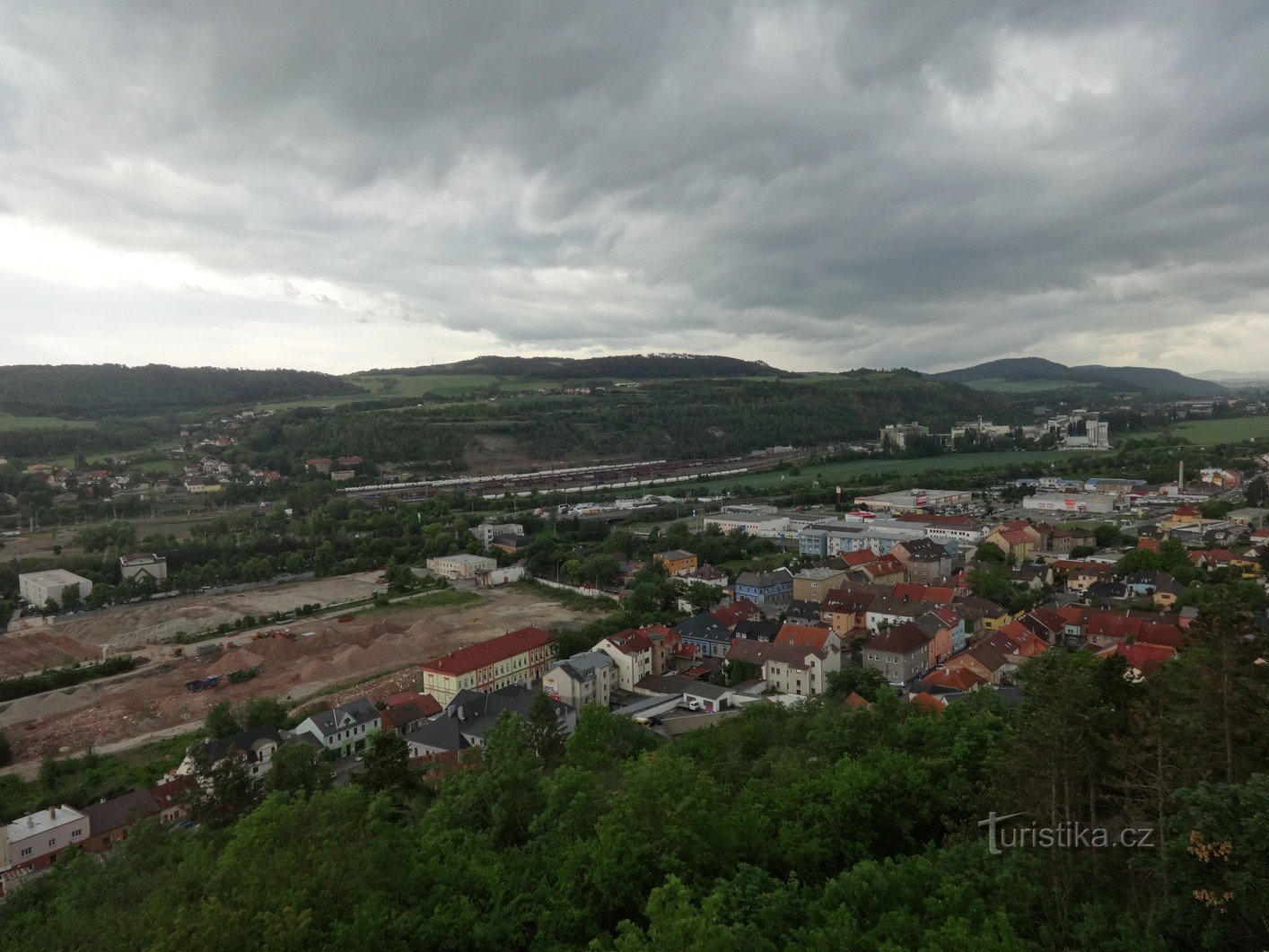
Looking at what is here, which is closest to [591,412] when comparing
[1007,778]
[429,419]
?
[429,419]

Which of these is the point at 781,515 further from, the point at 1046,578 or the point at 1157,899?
the point at 1157,899

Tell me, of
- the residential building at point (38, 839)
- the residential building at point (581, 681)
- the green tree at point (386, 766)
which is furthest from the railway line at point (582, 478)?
the green tree at point (386, 766)

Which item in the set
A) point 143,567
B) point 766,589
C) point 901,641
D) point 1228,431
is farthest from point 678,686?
point 1228,431

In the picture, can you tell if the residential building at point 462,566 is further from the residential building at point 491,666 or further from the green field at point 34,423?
the green field at point 34,423

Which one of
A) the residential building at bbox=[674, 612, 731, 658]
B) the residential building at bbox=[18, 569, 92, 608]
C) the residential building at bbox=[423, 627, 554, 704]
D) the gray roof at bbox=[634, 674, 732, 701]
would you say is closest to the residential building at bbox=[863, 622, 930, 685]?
the gray roof at bbox=[634, 674, 732, 701]

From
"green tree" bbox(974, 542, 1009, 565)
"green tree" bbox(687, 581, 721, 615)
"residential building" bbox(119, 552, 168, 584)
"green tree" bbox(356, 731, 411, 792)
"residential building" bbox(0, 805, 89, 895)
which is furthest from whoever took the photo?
"residential building" bbox(119, 552, 168, 584)

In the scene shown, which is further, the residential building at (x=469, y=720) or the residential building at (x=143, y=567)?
the residential building at (x=143, y=567)

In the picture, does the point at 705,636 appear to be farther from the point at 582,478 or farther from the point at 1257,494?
the point at 582,478

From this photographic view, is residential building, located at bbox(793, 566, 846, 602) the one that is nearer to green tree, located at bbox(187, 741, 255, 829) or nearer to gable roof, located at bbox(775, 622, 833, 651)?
gable roof, located at bbox(775, 622, 833, 651)
